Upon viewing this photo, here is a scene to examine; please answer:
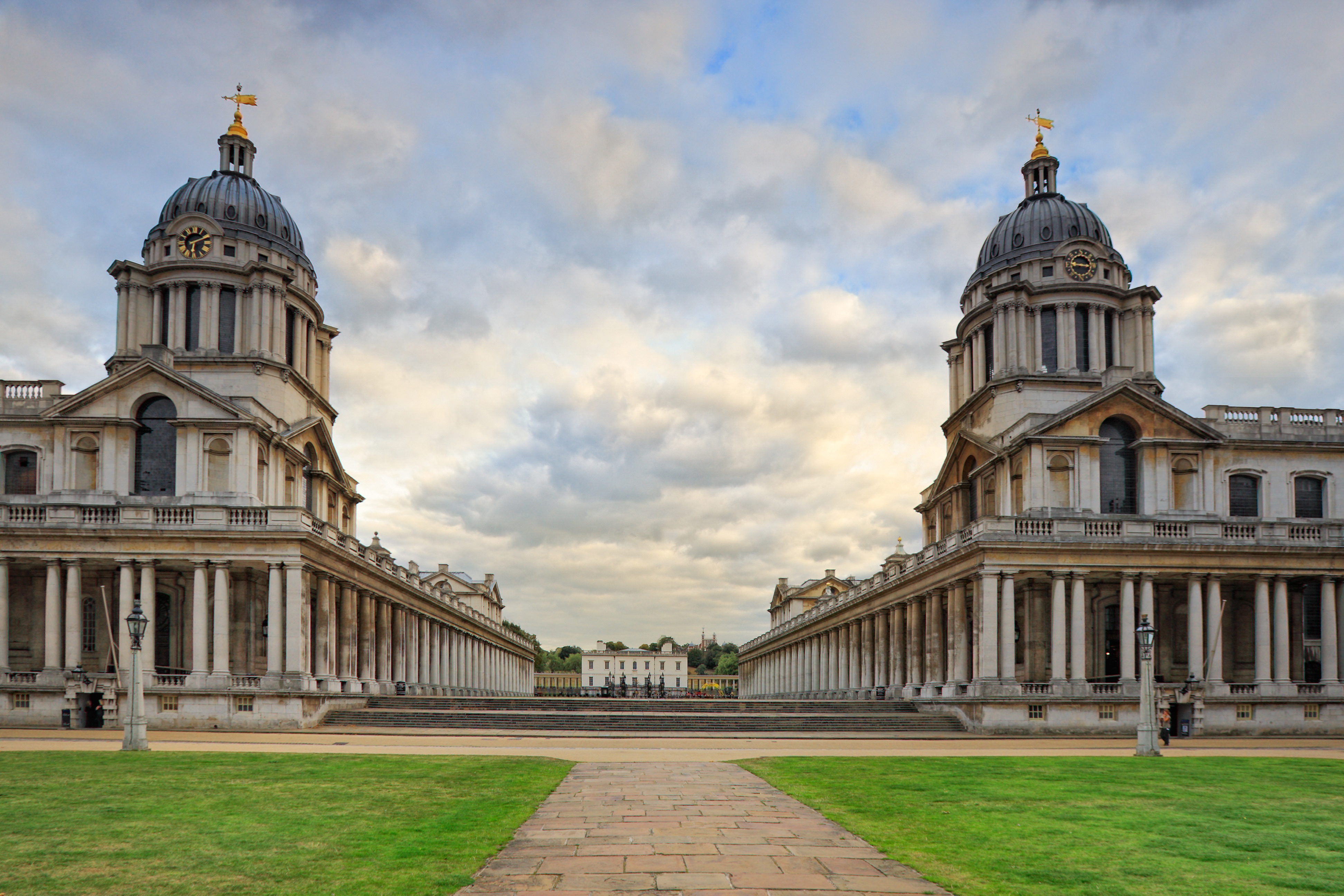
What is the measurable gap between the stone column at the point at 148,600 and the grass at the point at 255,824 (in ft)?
80.5

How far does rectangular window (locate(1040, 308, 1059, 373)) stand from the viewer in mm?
66250

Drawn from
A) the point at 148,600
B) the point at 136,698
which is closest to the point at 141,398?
the point at 148,600

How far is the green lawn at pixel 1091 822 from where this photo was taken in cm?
1291

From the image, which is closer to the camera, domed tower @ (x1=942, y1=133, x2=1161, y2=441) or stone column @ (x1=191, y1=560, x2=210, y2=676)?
stone column @ (x1=191, y1=560, x2=210, y2=676)

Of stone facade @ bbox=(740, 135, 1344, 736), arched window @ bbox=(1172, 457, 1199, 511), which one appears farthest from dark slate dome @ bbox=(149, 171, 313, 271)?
arched window @ bbox=(1172, 457, 1199, 511)

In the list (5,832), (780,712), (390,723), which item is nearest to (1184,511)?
(780,712)

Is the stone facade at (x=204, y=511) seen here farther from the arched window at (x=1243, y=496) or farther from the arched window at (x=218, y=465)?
the arched window at (x=1243, y=496)

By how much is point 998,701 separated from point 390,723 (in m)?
26.3

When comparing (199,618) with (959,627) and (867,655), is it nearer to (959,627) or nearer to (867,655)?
(959,627)

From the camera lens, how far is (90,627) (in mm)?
54719

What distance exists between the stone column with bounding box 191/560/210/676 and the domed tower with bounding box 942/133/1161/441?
43.7 m

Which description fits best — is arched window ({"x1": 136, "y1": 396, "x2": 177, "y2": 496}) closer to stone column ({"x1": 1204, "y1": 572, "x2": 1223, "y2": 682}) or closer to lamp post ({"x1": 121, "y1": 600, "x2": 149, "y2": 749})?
lamp post ({"x1": 121, "y1": 600, "x2": 149, "y2": 749})

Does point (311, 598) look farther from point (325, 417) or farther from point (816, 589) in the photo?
point (816, 589)

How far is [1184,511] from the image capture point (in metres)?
57.8
